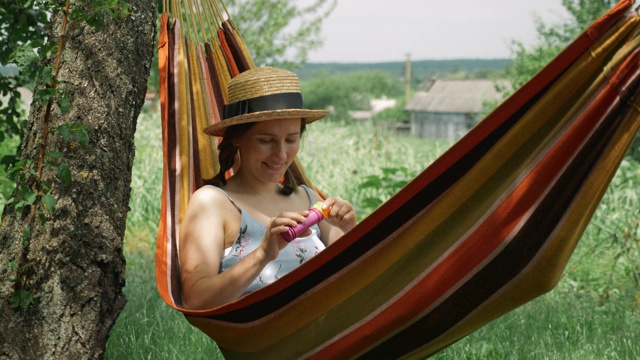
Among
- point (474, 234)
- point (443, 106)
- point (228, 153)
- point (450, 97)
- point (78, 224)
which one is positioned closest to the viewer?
point (474, 234)

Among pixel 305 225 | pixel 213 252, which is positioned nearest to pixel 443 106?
pixel 213 252

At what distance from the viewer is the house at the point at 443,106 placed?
50.1 m

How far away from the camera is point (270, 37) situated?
15359 mm

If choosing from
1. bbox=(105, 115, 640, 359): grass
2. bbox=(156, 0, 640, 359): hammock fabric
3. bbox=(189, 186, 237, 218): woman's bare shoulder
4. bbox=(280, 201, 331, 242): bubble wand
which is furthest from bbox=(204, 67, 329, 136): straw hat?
bbox=(105, 115, 640, 359): grass

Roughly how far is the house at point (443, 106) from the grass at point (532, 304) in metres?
43.3

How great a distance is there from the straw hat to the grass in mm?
959

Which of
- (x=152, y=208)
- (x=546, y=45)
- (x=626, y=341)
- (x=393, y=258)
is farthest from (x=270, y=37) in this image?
(x=393, y=258)

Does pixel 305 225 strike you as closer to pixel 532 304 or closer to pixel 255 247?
pixel 255 247

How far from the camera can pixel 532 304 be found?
13.3 feet

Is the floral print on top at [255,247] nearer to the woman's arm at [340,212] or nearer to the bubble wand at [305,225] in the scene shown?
the woman's arm at [340,212]

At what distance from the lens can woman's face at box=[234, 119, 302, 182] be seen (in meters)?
2.16

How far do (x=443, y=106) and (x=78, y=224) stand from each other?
5032 cm

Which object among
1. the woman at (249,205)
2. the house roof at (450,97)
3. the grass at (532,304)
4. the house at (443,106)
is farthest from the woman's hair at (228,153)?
the house at (443,106)

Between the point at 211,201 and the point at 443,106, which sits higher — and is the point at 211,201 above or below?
above
